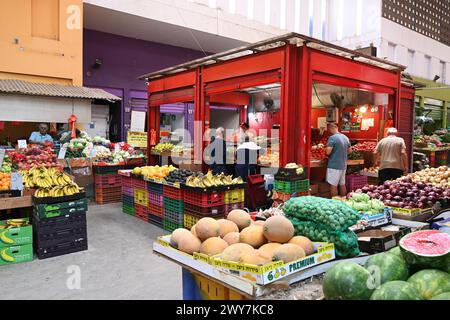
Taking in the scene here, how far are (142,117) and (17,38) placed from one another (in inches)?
149

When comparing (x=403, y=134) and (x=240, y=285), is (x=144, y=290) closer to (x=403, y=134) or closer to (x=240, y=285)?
(x=240, y=285)

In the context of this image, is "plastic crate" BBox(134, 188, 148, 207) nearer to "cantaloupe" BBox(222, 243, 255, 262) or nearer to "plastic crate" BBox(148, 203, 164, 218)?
"plastic crate" BBox(148, 203, 164, 218)

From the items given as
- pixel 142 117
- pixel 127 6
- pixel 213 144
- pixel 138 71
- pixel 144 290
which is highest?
pixel 127 6

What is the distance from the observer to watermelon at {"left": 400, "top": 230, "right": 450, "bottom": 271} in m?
1.89

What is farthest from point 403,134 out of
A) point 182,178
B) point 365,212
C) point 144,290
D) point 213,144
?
point 144,290

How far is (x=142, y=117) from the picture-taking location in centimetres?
1044

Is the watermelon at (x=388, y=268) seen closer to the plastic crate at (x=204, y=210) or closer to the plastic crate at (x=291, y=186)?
the plastic crate at (x=204, y=210)

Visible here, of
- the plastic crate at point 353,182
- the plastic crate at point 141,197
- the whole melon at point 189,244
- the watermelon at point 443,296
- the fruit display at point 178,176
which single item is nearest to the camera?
the watermelon at point 443,296

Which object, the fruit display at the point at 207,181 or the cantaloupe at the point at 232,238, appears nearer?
the cantaloupe at the point at 232,238

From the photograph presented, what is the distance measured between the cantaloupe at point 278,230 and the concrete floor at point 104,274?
70.9 inches

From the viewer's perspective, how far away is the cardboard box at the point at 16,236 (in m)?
4.48

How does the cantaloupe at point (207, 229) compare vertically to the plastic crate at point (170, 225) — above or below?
above

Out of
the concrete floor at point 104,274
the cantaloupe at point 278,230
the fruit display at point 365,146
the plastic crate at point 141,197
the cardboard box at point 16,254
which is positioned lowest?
the concrete floor at point 104,274

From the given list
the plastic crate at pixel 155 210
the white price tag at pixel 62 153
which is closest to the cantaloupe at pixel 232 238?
the plastic crate at pixel 155 210
